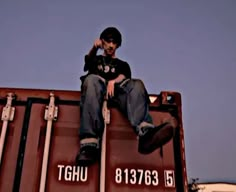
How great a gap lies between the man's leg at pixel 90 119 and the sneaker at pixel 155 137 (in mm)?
350

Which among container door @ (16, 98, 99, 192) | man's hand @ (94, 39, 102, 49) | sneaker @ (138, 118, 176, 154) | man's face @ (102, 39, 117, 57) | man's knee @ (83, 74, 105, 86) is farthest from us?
man's face @ (102, 39, 117, 57)

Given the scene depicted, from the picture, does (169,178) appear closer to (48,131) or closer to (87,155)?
(87,155)

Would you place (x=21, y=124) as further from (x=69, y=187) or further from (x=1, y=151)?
(x=69, y=187)

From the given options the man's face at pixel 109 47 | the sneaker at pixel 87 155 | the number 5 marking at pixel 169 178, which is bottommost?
the number 5 marking at pixel 169 178

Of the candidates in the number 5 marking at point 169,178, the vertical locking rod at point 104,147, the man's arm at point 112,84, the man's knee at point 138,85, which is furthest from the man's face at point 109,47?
the number 5 marking at point 169,178

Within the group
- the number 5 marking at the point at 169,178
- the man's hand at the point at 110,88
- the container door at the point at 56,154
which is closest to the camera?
the container door at the point at 56,154

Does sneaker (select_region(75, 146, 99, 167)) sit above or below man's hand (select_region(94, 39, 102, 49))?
below

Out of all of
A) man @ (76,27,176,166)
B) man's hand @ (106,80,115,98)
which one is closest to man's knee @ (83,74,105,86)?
man @ (76,27,176,166)

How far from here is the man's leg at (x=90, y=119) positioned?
2428 millimetres

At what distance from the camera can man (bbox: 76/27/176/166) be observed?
2.42 m

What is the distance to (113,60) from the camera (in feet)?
10.8

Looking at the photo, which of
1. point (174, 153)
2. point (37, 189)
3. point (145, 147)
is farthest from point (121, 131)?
point (37, 189)

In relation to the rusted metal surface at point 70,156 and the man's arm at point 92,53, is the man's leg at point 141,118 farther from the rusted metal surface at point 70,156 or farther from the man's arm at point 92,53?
the man's arm at point 92,53

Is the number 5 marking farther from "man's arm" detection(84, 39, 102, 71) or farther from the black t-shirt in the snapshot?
"man's arm" detection(84, 39, 102, 71)
